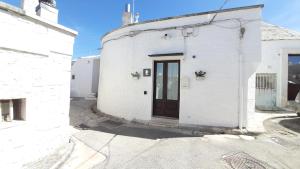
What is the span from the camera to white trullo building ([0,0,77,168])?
361cm

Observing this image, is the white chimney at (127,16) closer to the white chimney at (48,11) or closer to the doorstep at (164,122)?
the doorstep at (164,122)

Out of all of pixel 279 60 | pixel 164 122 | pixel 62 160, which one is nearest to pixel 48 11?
pixel 62 160

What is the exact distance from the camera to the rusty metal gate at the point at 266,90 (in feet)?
40.8

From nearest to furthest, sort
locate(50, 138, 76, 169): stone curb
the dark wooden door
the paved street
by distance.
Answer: locate(50, 138, 76, 169): stone curb
the paved street
the dark wooden door

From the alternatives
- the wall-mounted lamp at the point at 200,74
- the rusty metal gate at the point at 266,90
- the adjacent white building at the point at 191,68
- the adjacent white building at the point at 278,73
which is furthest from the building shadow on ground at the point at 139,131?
the adjacent white building at the point at 278,73

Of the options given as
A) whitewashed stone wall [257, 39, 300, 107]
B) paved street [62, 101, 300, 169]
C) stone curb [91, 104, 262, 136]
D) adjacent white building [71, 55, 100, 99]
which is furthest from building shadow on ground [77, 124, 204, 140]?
adjacent white building [71, 55, 100, 99]

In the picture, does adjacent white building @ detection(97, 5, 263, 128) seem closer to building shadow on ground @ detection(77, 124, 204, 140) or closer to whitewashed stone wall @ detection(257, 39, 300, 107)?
building shadow on ground @ detection(77, 124, 204, 140)

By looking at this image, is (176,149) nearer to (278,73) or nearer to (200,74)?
(200,74)

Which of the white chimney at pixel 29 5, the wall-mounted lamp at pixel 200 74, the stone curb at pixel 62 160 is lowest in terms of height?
the stone curb at pixel 62 160

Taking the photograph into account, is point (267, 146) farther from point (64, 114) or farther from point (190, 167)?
point (64, 114)

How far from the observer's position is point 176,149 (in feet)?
17.8

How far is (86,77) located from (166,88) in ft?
39.1

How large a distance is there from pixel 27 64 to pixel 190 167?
4.17 m

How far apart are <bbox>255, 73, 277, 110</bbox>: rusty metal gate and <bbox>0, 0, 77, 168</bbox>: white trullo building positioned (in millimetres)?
12001
